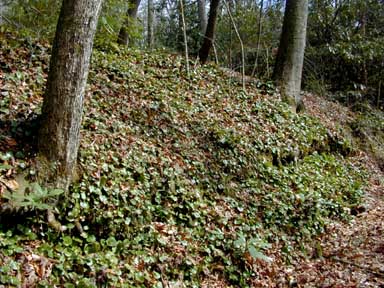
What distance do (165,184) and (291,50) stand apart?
5897 mm

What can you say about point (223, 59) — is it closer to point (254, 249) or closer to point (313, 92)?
point (313, 92)

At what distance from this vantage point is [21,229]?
382 cm

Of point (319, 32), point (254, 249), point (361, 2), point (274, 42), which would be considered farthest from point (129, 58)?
point (361, 2)

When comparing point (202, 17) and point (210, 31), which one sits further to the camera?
point (202, 17)

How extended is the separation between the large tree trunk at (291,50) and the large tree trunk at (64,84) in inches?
245

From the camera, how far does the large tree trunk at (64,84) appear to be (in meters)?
4.22

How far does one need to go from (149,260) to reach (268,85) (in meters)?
6.39

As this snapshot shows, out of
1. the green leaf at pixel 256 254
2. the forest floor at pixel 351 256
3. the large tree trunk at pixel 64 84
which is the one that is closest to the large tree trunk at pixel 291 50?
the forest floor at pixel 351 256

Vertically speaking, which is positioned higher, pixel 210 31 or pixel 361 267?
pixel 210 31

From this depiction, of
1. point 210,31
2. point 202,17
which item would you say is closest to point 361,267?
point 210,31

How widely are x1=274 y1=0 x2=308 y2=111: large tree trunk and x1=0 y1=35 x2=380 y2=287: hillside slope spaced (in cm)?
100

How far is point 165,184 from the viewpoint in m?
5.28

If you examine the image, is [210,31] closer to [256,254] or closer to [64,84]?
[64,84]

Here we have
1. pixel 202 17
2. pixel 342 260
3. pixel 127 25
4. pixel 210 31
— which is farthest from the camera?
pixel 202 17
